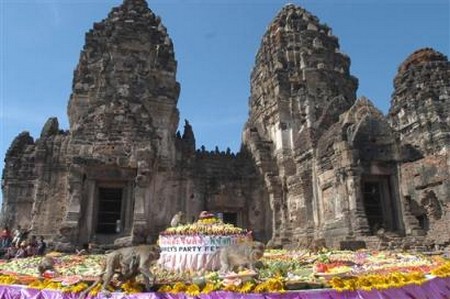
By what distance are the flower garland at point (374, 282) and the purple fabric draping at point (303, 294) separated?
0.27 ft

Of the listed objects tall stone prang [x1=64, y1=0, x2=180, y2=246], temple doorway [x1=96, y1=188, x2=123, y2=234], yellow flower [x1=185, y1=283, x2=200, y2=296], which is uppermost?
tall stone prang [x1=64, y1=0, x2=180, y2=246]

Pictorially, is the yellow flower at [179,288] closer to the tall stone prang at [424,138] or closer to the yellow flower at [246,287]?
the yellow flower at [246,287]

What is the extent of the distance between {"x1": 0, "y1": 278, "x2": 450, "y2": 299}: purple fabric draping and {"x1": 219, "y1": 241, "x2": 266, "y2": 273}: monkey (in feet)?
6.68

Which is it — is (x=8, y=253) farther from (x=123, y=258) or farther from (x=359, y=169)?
(x=359, y=169)

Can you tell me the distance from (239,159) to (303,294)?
15872mm

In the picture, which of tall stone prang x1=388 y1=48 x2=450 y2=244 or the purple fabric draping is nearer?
the purple fabric draping

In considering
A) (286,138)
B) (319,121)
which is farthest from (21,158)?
(319,121)

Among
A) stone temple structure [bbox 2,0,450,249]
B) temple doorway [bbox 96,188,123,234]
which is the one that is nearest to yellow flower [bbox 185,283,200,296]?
stone temple structure [bbox 2,0,450,249]

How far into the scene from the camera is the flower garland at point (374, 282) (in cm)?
640

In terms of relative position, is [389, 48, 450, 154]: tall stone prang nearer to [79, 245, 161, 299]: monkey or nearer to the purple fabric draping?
the purple fabric draping

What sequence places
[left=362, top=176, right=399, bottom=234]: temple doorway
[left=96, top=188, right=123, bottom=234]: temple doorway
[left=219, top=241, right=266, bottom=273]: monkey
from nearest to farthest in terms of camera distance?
[left=219, top=241, right=266, bottom=273]: monkey → [left=362, top=176, right=399, bottom=234]: temple doorway → [left=96, top=188, right=123, bottom=234]: temple doorway

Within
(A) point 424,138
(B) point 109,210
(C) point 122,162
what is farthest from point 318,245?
(A) point 424,138

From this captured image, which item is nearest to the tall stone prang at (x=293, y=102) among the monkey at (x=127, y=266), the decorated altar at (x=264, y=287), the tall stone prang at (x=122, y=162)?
the tall stone prang at (x=122, y=162)

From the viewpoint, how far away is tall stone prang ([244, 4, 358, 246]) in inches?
767
